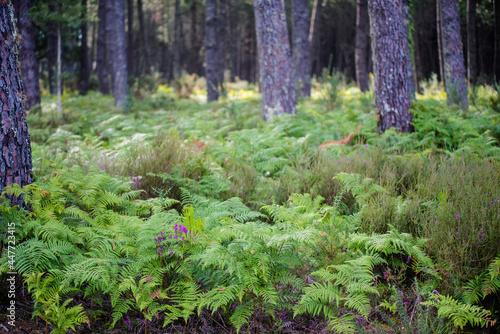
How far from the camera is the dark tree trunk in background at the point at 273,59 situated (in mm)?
7297

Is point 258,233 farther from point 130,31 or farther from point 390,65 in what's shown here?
point 130,31

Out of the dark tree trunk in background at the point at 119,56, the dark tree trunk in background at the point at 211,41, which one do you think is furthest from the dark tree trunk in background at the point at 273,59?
the dark tree trunk in background at the point at 119,56

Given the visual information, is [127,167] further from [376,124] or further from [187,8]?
[187,8]

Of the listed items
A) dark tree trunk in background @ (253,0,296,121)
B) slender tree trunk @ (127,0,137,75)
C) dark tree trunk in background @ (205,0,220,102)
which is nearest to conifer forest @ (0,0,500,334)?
dark tree trunk in background @ (253,0,296,121)

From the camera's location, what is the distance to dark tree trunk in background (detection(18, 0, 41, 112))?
916 cm

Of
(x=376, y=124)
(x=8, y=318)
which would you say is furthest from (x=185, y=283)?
(x=376, y=124)

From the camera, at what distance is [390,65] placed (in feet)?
18.0

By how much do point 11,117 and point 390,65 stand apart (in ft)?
17.5

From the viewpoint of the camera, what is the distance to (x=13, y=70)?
2.88m

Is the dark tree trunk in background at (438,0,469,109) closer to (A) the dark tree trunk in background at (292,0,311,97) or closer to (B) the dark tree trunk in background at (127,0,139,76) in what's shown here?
(A) the dark tree trunk in background at (292,0,311,97)

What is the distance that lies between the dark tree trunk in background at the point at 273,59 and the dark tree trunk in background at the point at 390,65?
2344mm

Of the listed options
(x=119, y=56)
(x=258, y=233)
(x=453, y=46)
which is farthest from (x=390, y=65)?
(x=119, y=56)

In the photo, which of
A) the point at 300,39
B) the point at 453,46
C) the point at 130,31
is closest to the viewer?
the point at 453,46

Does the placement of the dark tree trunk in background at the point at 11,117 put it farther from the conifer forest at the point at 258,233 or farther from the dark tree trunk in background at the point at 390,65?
the dark tree trunk in background at the point at 390,65
